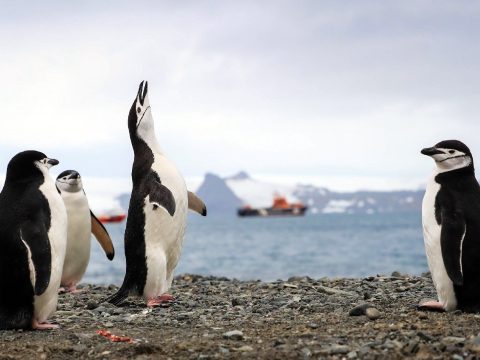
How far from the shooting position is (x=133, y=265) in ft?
26.7

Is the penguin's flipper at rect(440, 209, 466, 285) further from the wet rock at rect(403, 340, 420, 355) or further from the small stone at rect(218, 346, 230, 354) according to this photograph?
the small stone at rect(218, 346, 230, 354)

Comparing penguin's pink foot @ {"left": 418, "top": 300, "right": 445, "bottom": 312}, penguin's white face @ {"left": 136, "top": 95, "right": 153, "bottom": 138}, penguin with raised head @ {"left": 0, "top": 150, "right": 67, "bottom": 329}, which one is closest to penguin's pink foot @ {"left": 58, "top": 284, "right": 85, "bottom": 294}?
penguin's white face @ {"left": 136, "top": 95, "right": 153, "bottom": 138}

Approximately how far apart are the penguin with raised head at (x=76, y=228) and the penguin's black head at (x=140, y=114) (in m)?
1.69

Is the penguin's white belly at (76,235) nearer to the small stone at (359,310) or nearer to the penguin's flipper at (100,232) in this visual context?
the penguin's flipper at (100,232)

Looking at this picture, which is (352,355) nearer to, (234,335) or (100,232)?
(234,335)

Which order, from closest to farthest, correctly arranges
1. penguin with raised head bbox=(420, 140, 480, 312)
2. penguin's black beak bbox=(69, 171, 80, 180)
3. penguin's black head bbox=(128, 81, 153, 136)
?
penguin with raised head bbox=(420, 140, 480, 312)
penguin's black head bbox=(128, 81, 153, 136)
penguin's black beak bbox=(69, 171, 80, 180)

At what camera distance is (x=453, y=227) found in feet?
22.5

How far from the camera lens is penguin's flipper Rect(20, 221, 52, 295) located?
668cm

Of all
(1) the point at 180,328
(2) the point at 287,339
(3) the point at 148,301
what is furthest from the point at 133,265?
(2) the point at 287,339

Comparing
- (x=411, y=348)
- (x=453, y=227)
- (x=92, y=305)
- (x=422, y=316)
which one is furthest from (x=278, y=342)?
(x=92, y=305)

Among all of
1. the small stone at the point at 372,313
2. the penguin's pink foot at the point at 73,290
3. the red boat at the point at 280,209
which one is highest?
the small stone at the point at 372,313

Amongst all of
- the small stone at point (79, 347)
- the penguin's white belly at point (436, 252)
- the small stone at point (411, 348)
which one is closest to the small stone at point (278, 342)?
the small stone at point (411, 348)

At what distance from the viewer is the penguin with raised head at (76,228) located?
1015cm

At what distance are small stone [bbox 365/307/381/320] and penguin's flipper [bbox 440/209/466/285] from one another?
0.65m
